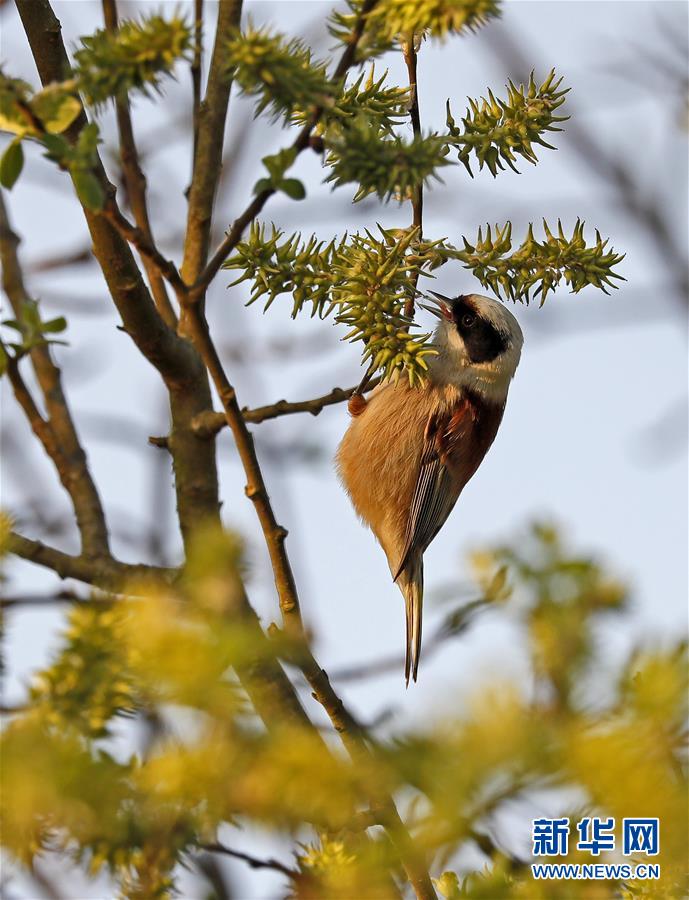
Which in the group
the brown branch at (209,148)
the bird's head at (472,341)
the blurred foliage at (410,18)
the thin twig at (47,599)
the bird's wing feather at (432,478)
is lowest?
the thin twig at (47,599)

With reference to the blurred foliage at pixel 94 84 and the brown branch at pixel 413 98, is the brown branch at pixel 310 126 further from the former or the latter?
the brown branch at pixel 413 98

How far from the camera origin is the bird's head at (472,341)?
5.30 metres

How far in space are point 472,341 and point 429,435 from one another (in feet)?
1.59

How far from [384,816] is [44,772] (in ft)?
2.17

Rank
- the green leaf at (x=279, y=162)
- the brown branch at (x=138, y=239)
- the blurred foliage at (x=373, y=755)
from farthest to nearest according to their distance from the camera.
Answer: the brown branch at (x=138, y=239) < the green leaf at (x=279, y=162) < the blurred foliage at (x=373, y=755)

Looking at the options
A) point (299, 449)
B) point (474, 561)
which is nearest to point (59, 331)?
point (474, 561)

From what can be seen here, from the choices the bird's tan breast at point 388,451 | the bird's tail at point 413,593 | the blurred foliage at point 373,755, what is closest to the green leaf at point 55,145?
the blurred foliage at point 373,755

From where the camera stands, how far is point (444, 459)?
5297 millimetres

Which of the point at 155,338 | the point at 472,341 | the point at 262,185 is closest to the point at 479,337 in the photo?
the point at 472,341

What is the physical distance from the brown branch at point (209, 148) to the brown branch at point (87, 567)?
0.81m

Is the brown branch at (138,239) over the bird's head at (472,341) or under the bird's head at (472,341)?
under

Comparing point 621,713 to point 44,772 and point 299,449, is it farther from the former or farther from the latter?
point 299,449

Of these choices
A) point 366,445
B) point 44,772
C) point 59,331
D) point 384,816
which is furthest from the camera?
point 366,445

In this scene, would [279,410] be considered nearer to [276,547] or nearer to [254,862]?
[276,547]
